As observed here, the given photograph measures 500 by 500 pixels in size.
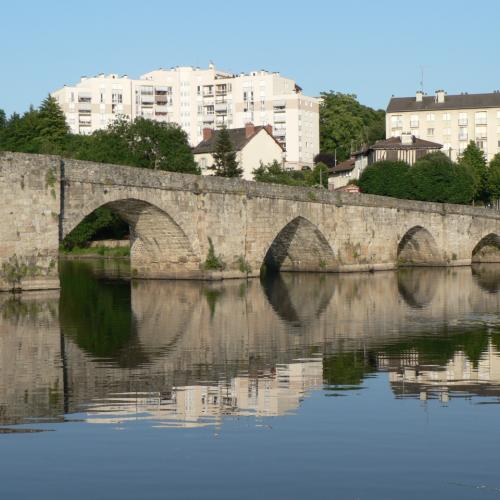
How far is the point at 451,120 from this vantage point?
403 feet

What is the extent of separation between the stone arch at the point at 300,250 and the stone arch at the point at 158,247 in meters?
9.55

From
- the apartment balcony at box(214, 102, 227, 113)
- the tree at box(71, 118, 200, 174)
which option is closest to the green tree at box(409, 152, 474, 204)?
the tree at box(71, 118, 200, 174)

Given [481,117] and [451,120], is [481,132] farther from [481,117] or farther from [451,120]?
[451,120]

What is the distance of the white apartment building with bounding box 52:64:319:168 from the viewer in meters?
143

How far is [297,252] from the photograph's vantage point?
55.3 meters

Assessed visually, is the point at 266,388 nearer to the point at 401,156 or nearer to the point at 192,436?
the point at 192,436

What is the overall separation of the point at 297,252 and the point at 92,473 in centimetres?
4437

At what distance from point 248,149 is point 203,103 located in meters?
42.9

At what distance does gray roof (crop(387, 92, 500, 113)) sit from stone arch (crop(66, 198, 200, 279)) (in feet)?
272

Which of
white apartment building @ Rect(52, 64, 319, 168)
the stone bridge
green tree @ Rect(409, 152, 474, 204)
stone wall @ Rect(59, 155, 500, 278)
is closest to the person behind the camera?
the stone bridge

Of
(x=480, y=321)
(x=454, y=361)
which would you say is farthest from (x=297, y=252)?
(x=454, y=361)

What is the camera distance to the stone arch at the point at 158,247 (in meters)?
42.9

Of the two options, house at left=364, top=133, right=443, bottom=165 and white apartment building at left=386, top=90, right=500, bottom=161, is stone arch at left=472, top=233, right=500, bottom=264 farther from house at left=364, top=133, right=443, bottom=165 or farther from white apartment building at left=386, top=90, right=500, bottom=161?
white apartment building at left=386, top=90, right=500, bottom=161

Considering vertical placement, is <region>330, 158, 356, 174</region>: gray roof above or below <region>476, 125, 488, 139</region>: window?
below
